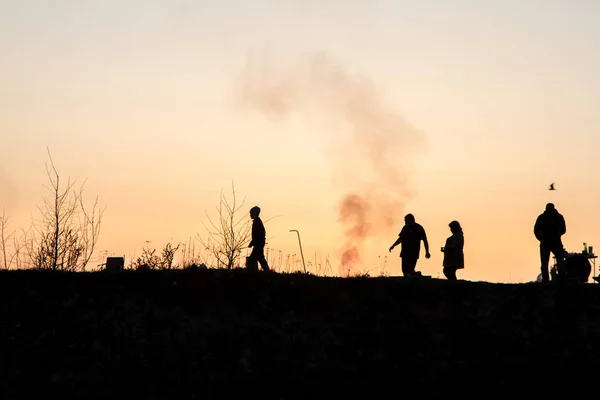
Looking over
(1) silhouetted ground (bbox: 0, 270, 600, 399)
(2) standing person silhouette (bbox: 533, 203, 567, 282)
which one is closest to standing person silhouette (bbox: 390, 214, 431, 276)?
(1) silhouetted ground (bbox: 0, 270, 600, 399)

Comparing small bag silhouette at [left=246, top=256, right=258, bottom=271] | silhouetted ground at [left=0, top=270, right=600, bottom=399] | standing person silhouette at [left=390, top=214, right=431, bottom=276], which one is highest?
standing person silhouette at [left=390, top=214, right=431, bottom=276]

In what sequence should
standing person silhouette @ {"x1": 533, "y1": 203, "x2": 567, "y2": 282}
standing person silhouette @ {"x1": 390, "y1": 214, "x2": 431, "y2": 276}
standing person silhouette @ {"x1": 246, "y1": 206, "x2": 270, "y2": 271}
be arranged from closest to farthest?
standing person silhouette @ {"x1": 246, "y1": 206, "x2": 270, "y2": 271} < standing person silhouette @ {"x1": 390, "y1": 214, "x2": 431, "y2": 276} < standing person silhouette @ {"x1": 533, "y1": 203, "x2": 567, "y2": 282}

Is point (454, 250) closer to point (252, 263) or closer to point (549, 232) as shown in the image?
point (549, 232)

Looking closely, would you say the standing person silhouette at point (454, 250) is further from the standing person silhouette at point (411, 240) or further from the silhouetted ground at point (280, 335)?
the silhouetted ground at point (280, 335)

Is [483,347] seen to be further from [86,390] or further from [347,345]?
[86,390]

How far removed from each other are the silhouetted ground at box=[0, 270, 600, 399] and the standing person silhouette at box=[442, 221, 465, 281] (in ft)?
4.35

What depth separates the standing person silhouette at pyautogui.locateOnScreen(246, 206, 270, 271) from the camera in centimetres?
2827

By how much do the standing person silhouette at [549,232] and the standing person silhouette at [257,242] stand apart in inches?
294

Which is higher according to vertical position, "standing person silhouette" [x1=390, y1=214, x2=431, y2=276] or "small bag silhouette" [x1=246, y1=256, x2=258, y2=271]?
"standing person silhouette" [x1=390, y1=214, x2=431, y2=276]

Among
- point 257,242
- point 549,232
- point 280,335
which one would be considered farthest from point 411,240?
point 280,335

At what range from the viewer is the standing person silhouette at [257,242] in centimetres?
2827

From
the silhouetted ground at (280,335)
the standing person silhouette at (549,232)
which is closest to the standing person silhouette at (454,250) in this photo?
the silhouetted ground at (280,335)

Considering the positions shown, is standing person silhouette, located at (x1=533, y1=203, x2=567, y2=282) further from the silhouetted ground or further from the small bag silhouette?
the small bag silhouette

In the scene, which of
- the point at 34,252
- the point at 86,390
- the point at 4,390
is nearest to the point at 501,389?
the point at 86,390
